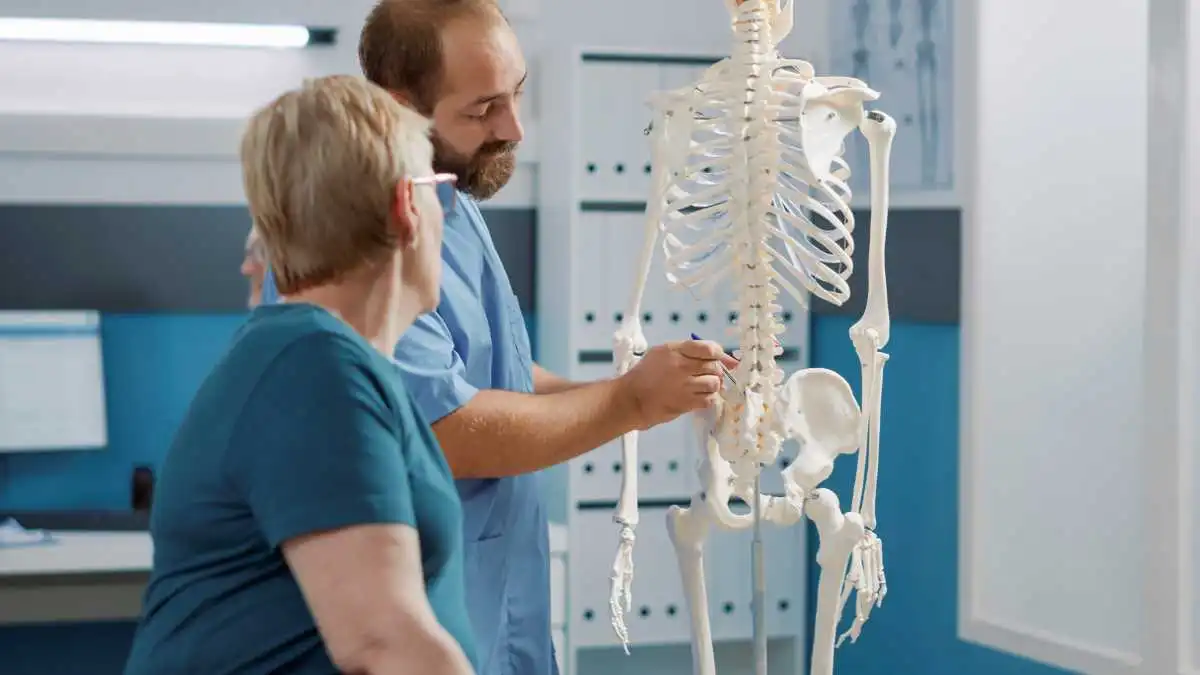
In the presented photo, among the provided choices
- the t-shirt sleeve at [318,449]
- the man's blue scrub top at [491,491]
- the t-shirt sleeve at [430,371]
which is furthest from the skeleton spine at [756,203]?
the t-shirt sleeve at [318,449]

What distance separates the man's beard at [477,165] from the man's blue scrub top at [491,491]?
0.10ft

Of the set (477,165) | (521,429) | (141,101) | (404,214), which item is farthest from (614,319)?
(404,214)

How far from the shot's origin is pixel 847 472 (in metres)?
3.55

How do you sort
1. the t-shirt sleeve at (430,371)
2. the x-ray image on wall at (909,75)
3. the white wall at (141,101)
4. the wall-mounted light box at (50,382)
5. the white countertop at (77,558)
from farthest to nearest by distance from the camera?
the white wall at (141,101) < the wall-mounted light box at (50,382) < the x-ray image on wall at (909,75) < the white countertop at (77,558) < the t-shirt sleeve at (430,371)

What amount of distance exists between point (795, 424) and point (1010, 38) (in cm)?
106

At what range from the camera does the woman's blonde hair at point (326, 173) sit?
3.30ft

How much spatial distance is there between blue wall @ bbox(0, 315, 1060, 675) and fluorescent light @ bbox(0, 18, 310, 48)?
0.64 metres

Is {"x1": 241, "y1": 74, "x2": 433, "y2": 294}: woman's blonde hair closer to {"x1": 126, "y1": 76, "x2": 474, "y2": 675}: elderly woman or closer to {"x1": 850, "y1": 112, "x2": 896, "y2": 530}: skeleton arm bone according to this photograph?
{"x1": 126, "y1": 76, "x2": 474, "y2": 675}: elderly woman

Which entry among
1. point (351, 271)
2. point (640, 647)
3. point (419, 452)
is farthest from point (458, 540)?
point (640, 647)

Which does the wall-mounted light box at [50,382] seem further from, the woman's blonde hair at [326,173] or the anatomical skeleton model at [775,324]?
the woman's blonde hair at [326,173]

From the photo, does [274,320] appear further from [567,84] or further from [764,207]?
[567,84]

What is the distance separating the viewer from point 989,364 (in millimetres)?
2756

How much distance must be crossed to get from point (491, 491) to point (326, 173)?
2.57ft

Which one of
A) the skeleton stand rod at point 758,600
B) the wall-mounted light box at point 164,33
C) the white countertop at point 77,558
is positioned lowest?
the white countertop at point 77,558
